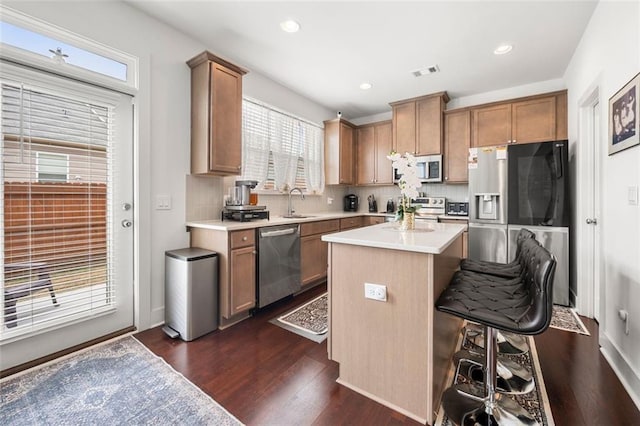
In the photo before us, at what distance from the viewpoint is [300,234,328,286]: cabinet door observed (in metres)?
3.31

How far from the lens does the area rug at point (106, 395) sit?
1.45 m

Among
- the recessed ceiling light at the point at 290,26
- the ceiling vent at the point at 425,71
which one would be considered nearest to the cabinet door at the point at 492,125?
the ceiling vent at the point at 425,71

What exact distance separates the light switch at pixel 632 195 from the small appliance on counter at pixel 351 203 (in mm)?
3717

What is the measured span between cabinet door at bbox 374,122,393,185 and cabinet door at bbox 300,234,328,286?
6.01 feet

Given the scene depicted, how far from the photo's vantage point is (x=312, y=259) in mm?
3455

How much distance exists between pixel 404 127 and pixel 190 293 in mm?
3803

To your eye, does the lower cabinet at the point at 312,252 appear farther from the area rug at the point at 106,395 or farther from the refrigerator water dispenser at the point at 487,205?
the refrigerator water dispenser at the point at 487,205

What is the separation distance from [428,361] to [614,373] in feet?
4.90

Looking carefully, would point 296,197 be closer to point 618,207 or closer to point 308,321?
point 308,321

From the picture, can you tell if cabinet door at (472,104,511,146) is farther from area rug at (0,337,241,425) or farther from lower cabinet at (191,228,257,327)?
area rug at (0,337,241,425)

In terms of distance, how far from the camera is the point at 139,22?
2.38 metres

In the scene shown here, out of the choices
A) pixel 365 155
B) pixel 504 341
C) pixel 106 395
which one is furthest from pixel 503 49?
pixel 106 395

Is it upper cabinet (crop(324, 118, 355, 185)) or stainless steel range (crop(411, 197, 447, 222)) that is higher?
upper cabinet (crop(324, 118, 355, 185))

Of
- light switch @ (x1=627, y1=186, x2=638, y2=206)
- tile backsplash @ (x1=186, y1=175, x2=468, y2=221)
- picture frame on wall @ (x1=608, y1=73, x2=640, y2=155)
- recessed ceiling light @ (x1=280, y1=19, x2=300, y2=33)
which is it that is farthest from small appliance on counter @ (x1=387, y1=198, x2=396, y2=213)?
light switch @ (x1=627, y1=186, x2=638, y2=206)
